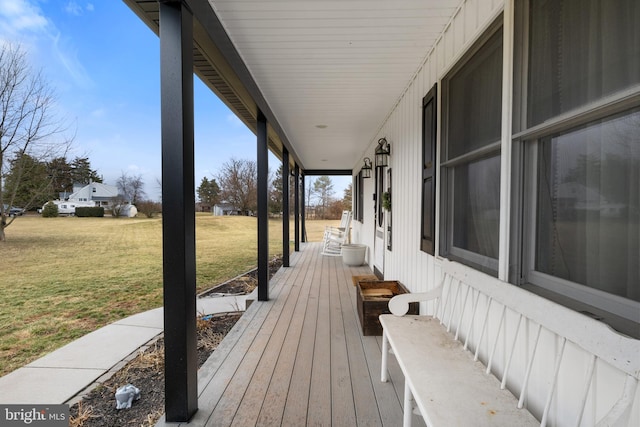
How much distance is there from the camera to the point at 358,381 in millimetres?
2020

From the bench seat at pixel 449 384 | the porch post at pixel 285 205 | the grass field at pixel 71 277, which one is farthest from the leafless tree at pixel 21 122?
the bench seat at pixel 449 384

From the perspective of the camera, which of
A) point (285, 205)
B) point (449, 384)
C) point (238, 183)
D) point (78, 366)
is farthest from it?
point (238, 183)

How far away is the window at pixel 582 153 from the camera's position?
875mm

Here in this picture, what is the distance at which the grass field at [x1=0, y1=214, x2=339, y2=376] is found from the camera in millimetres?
3389

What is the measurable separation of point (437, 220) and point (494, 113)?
0.91 metres

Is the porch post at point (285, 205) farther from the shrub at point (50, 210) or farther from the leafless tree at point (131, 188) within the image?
the shrub at point (50, 210)

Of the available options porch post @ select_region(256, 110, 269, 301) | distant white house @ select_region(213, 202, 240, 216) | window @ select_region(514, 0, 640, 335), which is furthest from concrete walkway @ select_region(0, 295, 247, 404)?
distant white house @ select_region(213, 202, 240, 216)

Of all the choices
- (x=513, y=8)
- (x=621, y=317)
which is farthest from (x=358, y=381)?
(x=513, y=8)

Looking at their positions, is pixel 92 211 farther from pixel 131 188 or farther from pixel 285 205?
pixel 285 205

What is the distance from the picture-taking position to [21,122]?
328cm

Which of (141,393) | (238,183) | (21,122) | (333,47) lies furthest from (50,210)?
(238,183)

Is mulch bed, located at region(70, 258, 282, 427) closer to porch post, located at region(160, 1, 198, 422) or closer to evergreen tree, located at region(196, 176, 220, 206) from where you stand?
porch post, located at region(160, 1, 198, 422)

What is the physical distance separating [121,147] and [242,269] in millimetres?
3621

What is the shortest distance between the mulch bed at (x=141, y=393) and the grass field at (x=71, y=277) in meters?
1.03
